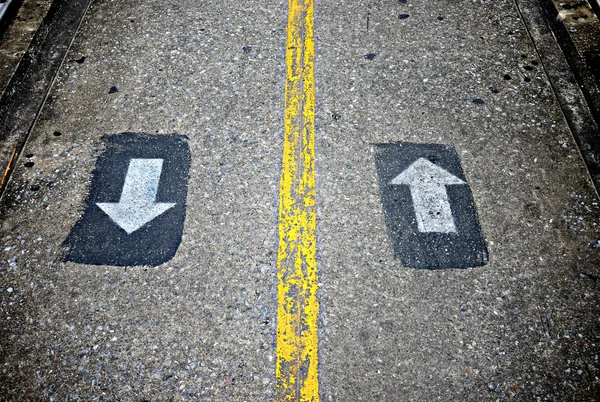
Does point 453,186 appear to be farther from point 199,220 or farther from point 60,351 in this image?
point 60,351

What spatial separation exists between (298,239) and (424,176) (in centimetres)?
121

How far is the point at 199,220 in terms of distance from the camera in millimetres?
3340

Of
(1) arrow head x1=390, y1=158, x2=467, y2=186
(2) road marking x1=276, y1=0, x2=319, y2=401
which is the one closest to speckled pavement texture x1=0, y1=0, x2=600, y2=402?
(2) road marking x1=276, y1=0, x2=319, y2=401

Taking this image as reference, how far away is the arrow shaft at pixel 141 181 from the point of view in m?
3.44

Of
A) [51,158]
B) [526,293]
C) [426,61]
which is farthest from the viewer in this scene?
[426,61]

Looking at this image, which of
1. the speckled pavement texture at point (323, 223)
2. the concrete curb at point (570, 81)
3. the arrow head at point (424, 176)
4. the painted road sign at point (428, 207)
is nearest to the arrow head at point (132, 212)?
the speckled pavement texture at point (323, 223)

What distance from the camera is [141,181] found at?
3531 mm

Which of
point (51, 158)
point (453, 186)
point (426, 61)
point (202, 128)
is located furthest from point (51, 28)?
point (453, 186)

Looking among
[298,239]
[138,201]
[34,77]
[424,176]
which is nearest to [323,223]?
[298,239]

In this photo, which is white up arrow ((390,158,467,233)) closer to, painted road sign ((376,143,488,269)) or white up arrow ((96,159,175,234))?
painted road sign ((376,143,488,269))

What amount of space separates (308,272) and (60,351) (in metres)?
1.74

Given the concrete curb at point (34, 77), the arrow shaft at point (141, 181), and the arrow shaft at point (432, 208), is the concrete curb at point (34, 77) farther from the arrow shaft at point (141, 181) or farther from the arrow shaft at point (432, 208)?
the arrow shaft at point (432, 208)

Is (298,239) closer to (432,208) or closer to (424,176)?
(432,208)

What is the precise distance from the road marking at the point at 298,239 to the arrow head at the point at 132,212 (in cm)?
98
